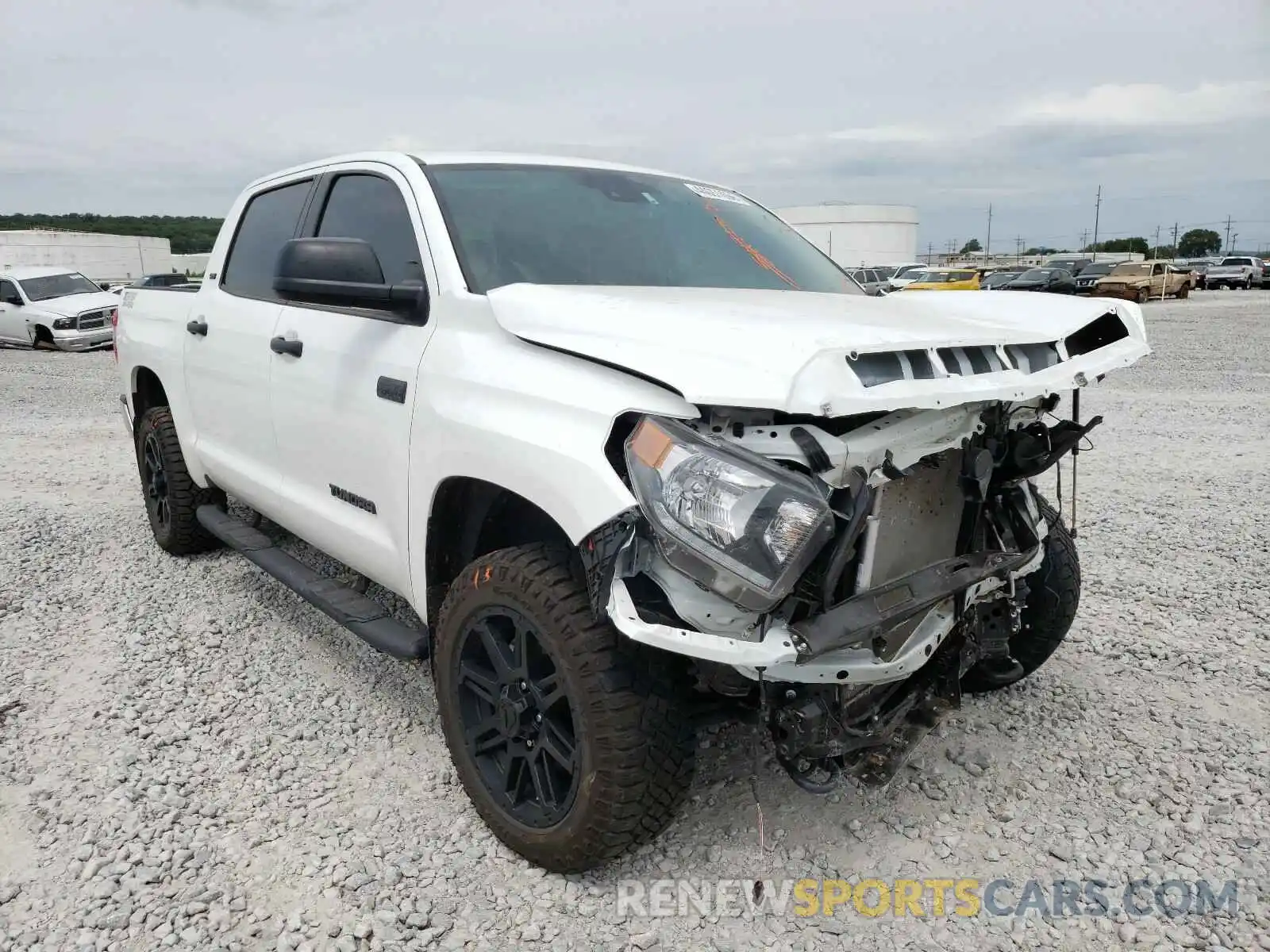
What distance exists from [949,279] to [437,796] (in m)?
32.3

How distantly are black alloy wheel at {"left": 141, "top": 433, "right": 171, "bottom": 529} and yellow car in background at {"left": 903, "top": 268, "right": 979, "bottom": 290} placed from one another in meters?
26.6

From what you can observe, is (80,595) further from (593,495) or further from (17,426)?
(17,426)

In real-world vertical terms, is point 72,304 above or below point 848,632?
above

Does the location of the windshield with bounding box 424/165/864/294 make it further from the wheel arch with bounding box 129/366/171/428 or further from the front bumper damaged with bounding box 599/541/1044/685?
the wheel arch with bounding box 129/366/171/428

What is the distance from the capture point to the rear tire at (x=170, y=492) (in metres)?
4.85

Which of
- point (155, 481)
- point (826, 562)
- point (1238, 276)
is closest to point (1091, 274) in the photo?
point (1238, 276)

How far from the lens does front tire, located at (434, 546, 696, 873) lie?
2.25m

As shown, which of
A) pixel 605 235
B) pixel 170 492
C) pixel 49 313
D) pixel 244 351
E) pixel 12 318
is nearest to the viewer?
pixel 605 235

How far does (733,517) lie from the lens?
6.59ft

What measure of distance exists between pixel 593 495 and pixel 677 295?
0.87 meters

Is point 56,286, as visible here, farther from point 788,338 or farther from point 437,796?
point 788,338

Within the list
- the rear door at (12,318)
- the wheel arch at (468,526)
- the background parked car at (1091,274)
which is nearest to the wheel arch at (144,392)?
the wheel arch at (468,526)

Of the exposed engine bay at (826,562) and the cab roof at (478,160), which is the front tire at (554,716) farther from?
the cab roof at (478,160)

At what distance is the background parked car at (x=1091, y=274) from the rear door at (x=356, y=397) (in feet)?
102
